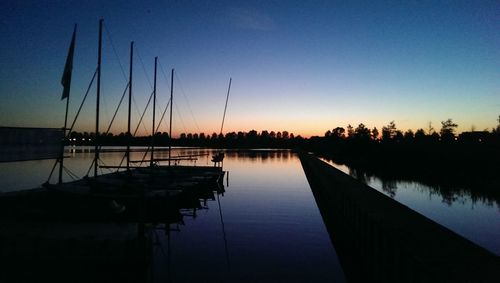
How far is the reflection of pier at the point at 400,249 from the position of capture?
1073 centimetres

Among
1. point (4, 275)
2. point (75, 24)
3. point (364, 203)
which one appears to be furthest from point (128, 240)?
point (75, 24)

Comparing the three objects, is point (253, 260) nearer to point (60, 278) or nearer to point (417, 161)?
point (60, 278)

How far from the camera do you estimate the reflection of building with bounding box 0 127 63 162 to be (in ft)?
93.5

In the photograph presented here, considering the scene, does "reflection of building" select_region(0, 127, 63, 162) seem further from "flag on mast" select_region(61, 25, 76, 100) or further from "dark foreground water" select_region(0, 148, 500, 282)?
"dark foreground water" select_region(0, 148, 500, 282)

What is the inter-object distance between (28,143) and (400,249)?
30812 mm

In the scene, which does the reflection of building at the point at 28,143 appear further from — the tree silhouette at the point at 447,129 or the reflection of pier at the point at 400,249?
the tree silhouette at the point at 447,129

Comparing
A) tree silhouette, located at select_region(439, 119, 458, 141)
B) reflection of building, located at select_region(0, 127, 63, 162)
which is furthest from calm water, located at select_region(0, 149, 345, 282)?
tree silhouette, located at select_region(439, 119, 458, 141)

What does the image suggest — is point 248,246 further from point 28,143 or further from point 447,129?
point 447,129

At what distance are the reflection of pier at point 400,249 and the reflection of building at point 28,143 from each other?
26.0 m

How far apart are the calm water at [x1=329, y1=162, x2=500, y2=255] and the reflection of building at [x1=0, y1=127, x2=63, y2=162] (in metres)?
33.9

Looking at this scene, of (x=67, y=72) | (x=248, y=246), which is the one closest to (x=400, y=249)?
(x=248, y=246)

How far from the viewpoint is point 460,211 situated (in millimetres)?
31516

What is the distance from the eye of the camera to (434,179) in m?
54.6

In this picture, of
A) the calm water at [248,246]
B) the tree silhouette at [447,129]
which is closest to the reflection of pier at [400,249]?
the calm water at [248,246]
